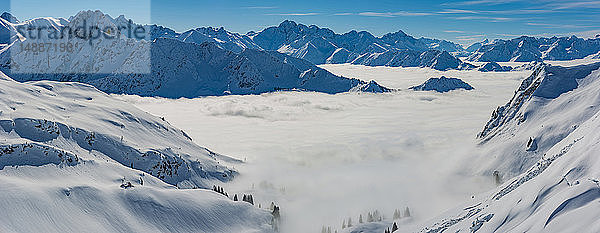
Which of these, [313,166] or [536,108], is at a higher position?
[536,108]

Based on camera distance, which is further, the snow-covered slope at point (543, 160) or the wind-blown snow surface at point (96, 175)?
the wind-blown snow surface at point (96, 175)

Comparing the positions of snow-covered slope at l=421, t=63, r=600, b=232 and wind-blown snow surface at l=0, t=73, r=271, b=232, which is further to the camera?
wind-blown snow surface at l=0, t=73, r=271, b=232

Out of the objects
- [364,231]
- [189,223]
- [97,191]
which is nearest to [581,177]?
[364,231]

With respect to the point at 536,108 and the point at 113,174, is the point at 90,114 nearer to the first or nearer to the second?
the point at 113,174

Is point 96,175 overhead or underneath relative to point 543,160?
underneath
